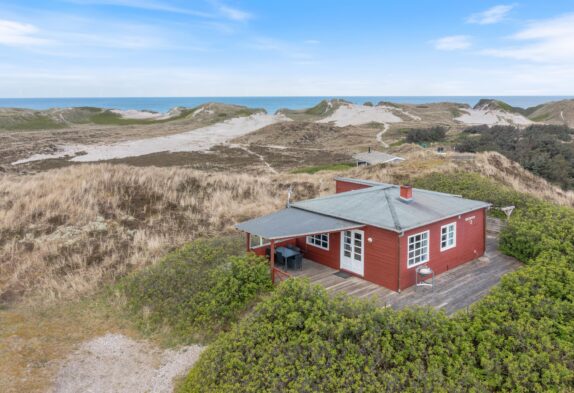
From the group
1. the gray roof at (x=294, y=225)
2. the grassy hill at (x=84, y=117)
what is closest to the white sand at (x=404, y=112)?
the grassy hill at (x=84, y=117)

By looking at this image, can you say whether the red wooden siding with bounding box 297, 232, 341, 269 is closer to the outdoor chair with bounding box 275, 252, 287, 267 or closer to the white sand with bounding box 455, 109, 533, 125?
the outdoor chair with bounding box 275, 252, 287, 267

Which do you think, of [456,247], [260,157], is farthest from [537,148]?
[456,247]

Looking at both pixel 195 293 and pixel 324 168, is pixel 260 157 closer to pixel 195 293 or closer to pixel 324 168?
pixel 324 168

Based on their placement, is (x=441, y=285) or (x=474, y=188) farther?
(x=474, y=188)

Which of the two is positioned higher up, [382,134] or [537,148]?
[382,134]

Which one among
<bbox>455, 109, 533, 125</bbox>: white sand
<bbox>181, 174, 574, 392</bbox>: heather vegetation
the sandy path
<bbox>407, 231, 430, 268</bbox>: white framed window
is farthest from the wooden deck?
<bbox>455, 109, 533, 125</bbox>: white sand
